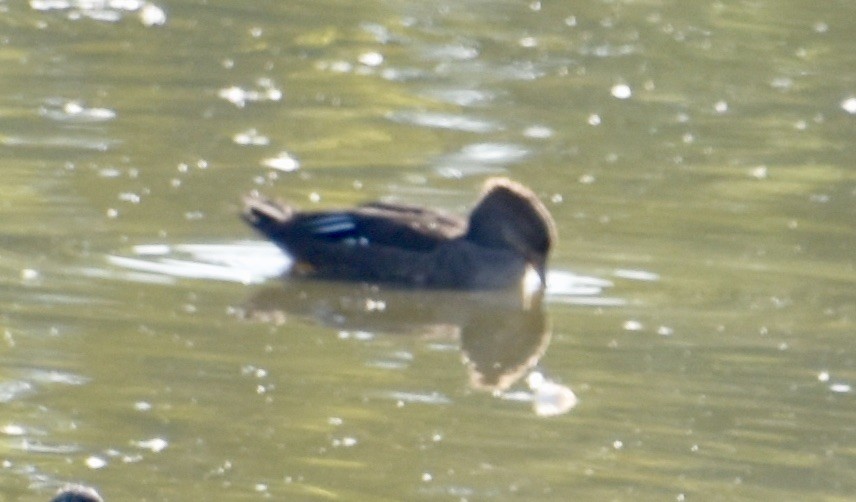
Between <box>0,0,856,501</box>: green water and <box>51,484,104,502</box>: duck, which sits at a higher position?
<box>51,484,104,502</box>: duck

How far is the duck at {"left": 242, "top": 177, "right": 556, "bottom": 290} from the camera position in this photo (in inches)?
448

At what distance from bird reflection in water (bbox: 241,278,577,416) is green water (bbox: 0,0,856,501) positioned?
3 centimetres

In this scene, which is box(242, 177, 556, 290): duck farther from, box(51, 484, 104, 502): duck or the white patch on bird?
box(51, 484, 104, 502): duck

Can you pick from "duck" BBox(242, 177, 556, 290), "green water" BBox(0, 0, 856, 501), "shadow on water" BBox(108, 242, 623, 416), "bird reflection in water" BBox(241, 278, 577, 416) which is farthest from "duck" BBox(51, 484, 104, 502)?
"duck" BBox(242, 177, 556, 290)

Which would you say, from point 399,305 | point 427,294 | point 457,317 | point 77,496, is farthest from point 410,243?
point 77,496

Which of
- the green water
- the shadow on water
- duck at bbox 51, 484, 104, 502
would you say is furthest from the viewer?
the shadow on water

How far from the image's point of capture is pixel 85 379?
881cm

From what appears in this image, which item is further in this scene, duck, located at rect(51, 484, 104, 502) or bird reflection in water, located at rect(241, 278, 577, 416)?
bird reflection in water, located at rect(241, 278, 577, 416)

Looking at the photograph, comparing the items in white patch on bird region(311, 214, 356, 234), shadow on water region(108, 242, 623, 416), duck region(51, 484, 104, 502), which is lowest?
shadow on water region(108, 242, 623, 416)

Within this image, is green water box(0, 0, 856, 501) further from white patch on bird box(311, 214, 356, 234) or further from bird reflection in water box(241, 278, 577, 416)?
white patch on bird box(311, 214, 356, 234)

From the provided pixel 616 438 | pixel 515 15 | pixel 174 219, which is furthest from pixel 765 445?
pixel 515 15

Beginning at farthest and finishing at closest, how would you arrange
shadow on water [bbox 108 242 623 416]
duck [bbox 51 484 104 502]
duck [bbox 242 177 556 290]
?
1. duck [bbox 242 177 556 290]
2. shadow on water [bbox 108 242 623 416]
3. duck [bbox 51 484 104 502]

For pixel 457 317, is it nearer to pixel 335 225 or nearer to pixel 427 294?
pixel 427 294

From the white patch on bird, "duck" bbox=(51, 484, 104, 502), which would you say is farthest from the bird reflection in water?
"duck" bbox=(51, 484, 104, 502)
